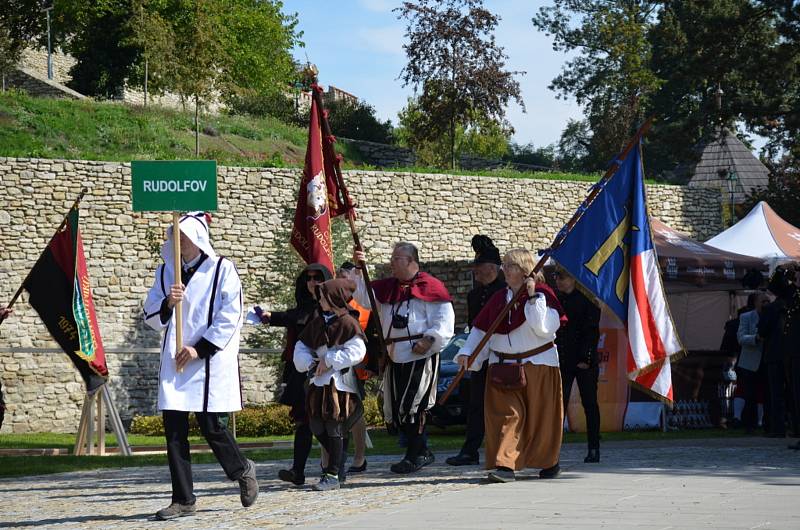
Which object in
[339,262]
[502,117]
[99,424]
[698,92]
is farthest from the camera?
[698,92]

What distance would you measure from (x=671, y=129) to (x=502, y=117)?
7.62 metres

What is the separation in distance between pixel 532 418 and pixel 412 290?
4.56 ft

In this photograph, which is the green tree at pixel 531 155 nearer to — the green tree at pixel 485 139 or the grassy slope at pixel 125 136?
the green tree at pixel 485 139

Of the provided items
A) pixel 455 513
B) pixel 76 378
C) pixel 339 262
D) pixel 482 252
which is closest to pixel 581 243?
pixel 482 252

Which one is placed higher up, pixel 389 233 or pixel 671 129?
pixel 671 129

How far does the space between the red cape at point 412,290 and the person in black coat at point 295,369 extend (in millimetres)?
591

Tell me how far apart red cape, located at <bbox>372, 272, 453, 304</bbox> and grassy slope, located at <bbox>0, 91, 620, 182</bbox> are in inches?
736

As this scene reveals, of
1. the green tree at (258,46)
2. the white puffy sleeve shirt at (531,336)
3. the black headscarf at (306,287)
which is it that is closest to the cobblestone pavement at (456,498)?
the white puffy sleeve shirt at (531,336)

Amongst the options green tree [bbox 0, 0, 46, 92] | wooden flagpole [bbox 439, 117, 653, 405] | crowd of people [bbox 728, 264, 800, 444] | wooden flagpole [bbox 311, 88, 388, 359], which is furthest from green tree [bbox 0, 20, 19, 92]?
wooden flagpole [bbox 439, 117, 653, 405]

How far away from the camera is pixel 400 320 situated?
9414 millimetres

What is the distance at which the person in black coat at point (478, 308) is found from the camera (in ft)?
33.1

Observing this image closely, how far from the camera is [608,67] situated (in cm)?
5394

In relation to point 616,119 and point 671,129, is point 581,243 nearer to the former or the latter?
point 671,129

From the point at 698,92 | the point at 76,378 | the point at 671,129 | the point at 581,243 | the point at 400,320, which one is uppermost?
the point at 698,92
